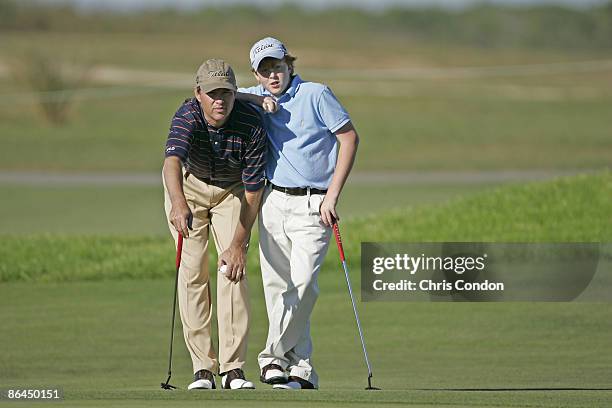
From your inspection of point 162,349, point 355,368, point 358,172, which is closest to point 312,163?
point 355,368

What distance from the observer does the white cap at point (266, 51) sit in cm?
655

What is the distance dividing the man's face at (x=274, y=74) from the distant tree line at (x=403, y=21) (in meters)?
72.5

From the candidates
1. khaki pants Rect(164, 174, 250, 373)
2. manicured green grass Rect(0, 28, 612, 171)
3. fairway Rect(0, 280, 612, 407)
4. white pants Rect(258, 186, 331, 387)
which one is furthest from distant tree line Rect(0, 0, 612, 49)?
white pants Rect(258, 186, 331, 387)

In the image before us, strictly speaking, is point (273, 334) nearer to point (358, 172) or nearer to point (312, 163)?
point (312, 163)

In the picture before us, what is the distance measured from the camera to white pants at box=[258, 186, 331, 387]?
22.1 ft

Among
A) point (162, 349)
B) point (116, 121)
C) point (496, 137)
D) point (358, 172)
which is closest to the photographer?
point (162, 349)

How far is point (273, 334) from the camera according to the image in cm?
685

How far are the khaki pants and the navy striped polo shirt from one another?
0.20 metres

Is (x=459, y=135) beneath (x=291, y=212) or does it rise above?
above

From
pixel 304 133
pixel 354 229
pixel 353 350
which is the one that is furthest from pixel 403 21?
pixel 304 133

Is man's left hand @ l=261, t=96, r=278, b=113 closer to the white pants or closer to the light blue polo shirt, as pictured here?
the light blue polo shirt

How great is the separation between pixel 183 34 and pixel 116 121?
126 ft

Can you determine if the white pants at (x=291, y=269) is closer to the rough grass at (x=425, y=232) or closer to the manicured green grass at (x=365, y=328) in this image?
the manicured green grass at (x=365, y=328)

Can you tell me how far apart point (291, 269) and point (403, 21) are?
4254 inches
